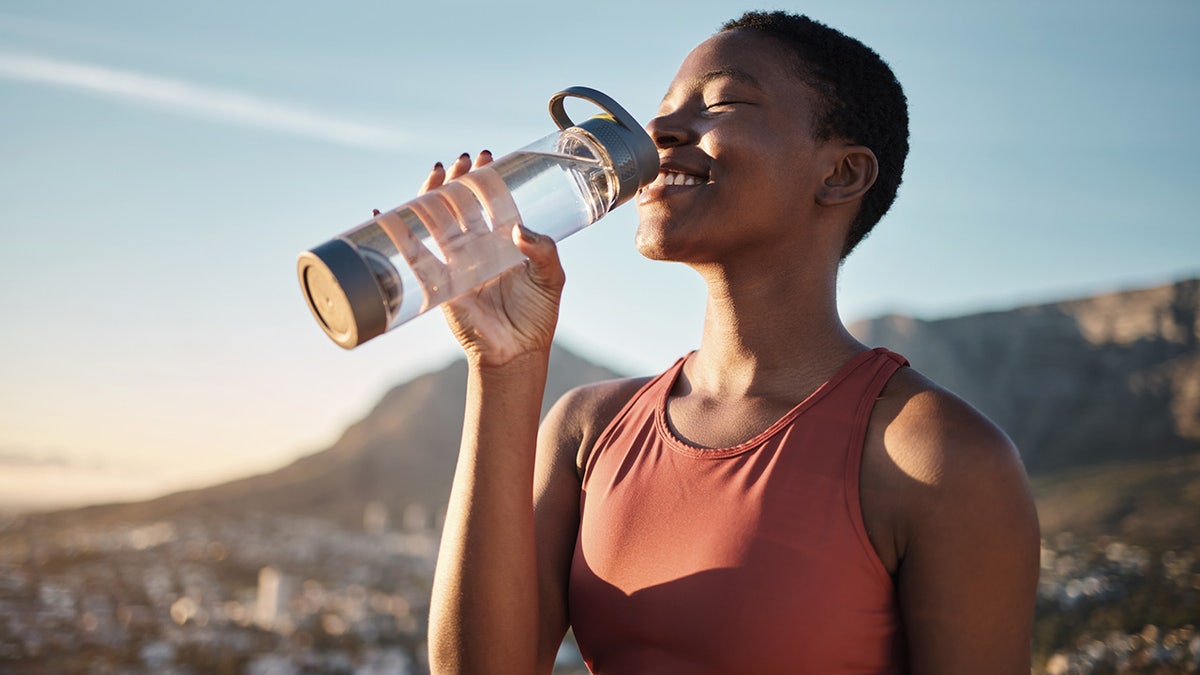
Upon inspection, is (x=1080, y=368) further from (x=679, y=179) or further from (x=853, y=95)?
(x=679, y=179)

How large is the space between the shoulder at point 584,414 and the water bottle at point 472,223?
45 cm

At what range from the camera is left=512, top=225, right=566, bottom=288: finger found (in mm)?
1471

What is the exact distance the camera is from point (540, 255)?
1482 millimetres

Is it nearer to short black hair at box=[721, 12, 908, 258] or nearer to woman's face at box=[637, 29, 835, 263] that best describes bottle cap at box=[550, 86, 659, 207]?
woman's face at box=[637, 29, 835, 263]

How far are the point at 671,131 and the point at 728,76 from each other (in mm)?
144

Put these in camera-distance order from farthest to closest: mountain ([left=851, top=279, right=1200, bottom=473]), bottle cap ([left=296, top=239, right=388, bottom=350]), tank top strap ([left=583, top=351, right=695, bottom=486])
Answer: mountain ([left=851, top=279, right=1200, bottom=473]), tank top strap ([left=583, top=351, right=695, bottom=486]), bottle cap ([left=296, top=239, right=388, bottom=350])

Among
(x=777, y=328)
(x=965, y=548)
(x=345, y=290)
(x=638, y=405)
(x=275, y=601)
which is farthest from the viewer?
(x=275, y=601)

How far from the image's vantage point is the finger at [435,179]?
1.52 m

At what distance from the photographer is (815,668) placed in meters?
1.44

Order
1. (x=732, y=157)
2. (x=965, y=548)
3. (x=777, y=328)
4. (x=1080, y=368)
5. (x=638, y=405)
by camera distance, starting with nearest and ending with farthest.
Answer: (x=965, y=548)
(x=732, y=157)
(x=777, y=328)
(x=638, y=405)
(x=1080, y=368)

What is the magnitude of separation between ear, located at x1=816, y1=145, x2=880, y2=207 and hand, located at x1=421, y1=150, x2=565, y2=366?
0.54 meters

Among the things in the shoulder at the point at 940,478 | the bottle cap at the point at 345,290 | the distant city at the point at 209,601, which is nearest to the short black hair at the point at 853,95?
the shoulder at the point at 940,478

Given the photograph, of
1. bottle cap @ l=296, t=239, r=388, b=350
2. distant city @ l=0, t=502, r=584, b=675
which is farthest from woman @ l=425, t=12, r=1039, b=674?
distant city @ l=0, t=502, r=584, b=675

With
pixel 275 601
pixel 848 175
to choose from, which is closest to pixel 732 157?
pixel 848 175
